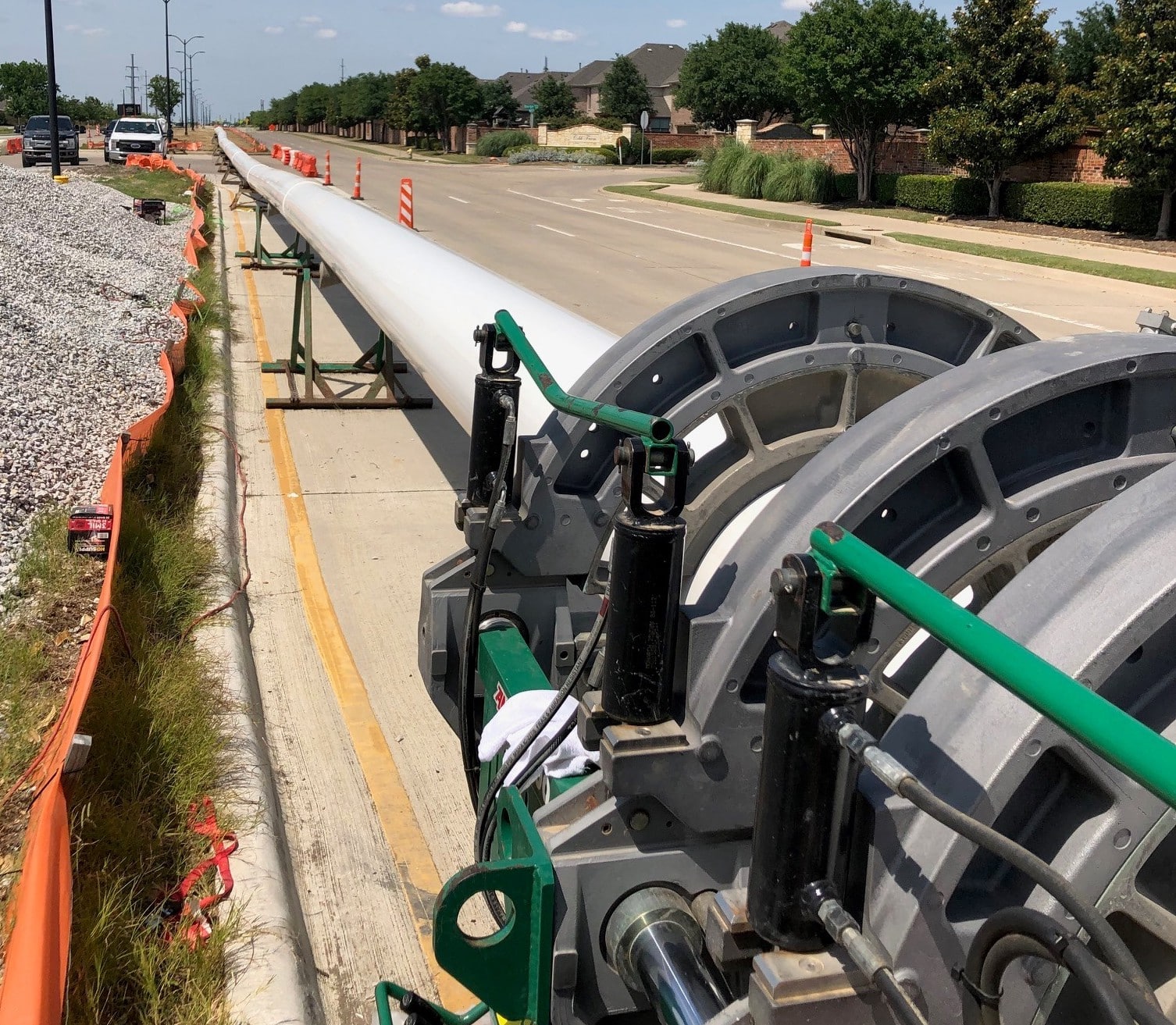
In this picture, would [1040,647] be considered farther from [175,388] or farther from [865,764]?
[175,388]

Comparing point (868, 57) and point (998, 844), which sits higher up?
point (868, 57)

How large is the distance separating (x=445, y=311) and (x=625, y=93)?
289ft

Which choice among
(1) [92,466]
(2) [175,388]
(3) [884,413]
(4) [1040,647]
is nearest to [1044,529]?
(3) [884,413]

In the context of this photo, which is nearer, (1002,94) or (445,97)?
(1002,94)

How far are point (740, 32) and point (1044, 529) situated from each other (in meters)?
70.3

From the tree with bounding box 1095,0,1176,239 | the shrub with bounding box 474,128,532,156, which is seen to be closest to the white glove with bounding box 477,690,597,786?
the tree with bounding box 1095,0,1176,239

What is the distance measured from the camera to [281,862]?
11.9 ft

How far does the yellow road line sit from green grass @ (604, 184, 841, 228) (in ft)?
74.9

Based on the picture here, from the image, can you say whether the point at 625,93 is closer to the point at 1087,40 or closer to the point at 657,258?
the point at 1087,40

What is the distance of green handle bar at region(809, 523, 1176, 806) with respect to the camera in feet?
3.66

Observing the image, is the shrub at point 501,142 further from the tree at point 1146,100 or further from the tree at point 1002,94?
the tree at point 1146,100

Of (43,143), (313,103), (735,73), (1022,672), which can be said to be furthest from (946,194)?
(313,103)

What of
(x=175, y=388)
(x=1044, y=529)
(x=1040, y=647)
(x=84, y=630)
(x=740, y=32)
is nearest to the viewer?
(x=1040, y=647)

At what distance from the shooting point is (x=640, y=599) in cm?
212
